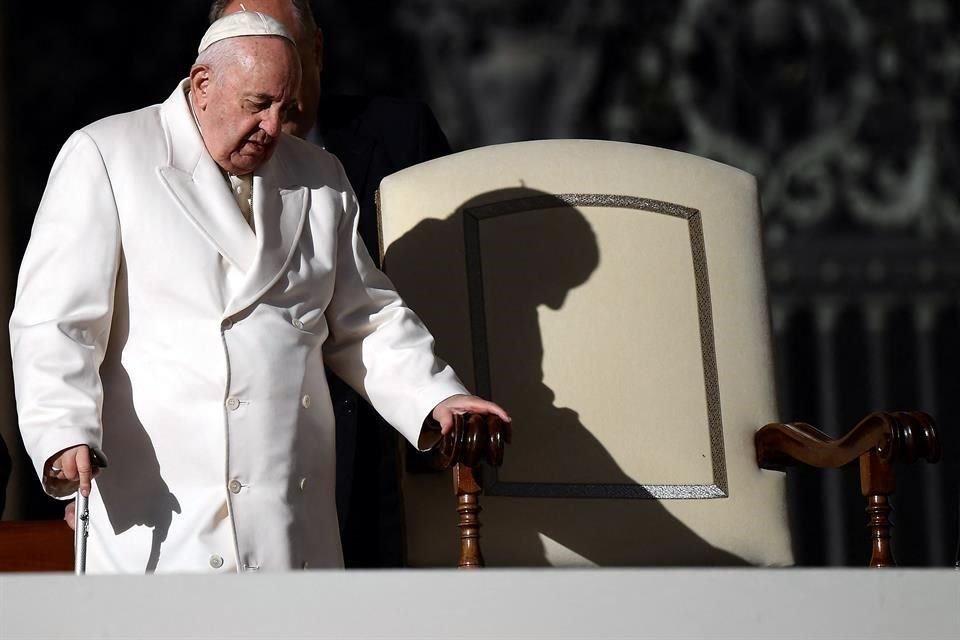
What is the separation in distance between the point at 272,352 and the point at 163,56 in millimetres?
2350

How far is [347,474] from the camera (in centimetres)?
312

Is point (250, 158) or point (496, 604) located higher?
point (250, 158)

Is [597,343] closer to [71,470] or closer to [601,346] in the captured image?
[601,346]

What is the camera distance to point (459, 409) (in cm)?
239

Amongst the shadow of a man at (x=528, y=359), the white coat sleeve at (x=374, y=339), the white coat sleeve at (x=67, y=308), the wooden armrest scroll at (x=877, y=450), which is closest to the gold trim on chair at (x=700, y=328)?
the shadow of a man at (x=528, y=359)

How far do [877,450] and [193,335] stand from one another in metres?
1.00

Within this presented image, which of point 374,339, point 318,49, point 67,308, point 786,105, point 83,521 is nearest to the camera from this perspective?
point 83,521

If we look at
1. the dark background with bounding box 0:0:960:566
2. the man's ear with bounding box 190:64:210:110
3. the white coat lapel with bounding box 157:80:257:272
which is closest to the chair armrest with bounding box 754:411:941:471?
the white coat lapel with bounding box 157:80:257:272

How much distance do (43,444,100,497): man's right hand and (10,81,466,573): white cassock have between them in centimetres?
7

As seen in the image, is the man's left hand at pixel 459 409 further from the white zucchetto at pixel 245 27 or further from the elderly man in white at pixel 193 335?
the white zucchetto at pixel 245 27

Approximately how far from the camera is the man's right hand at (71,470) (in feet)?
6.83

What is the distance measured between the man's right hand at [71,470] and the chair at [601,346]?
2.35 feet

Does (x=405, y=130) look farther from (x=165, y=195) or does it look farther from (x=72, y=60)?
(x=72, y=60)

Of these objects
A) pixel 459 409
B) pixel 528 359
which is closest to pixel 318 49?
pixel 528 359
